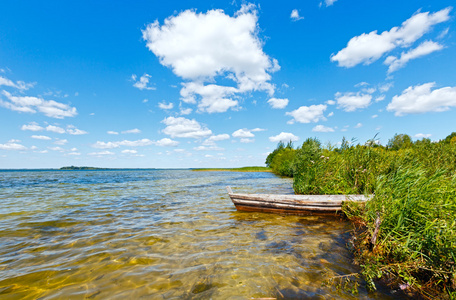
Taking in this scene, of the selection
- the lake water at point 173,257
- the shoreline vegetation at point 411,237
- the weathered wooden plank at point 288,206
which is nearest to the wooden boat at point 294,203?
the weathered wooden plank at point 288,206

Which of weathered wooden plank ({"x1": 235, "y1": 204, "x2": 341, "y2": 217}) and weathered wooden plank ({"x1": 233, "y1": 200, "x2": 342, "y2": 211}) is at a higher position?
weathered wooden plank ({"x1": 233, "y1": 200, "x2": 342, "y2": 211})

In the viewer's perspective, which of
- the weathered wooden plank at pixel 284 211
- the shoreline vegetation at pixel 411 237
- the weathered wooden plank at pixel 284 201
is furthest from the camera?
the weathered wooden plank at pixel 284 211

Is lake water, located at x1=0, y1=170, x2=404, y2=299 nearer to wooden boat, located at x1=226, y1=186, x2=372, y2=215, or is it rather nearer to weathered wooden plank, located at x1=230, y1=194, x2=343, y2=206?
wooden boat, located at x1=226, y1=186, x2=372, y2=215

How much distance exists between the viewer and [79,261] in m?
4.66

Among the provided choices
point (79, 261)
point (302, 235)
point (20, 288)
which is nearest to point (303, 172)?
point (302, 235)

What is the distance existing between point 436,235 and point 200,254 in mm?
4663

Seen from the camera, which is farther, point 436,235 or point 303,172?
point 303,172

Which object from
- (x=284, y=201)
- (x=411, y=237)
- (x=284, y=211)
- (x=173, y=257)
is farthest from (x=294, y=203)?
(x=173, y=257)

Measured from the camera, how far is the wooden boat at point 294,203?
→ 7.93 m

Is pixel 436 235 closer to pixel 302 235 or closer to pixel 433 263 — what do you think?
pixel 433 263

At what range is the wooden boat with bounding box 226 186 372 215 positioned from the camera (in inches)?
312

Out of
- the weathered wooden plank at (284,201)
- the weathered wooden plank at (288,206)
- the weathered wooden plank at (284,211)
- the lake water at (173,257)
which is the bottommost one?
the lake water at (173,257)

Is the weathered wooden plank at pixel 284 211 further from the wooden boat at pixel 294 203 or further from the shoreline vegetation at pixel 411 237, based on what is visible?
the shoreline vegetation at pixel 411 237

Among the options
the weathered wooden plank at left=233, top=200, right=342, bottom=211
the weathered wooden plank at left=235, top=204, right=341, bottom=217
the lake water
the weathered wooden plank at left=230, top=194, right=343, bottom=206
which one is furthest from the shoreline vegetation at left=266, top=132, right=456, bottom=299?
the weathered wooden plank at left=235, top=204, right=341, bottom=217
